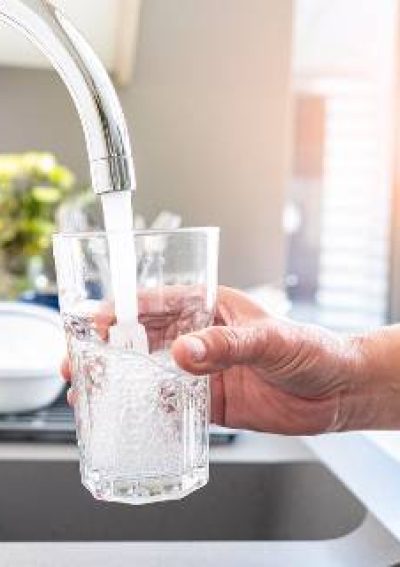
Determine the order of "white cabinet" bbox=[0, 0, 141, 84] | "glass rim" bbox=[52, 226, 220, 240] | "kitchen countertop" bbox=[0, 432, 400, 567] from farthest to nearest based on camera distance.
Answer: "white cabinet" bbox=[0, 0, 141, 84] → "kitchen countertop" bbox=[0, 432, 400, 567] → "glass rim" bbox=[52, 226, 220, 240]

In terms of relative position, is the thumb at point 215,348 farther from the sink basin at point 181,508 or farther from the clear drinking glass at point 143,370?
the sink basin at point 181,508

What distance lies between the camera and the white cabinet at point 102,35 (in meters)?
1.48

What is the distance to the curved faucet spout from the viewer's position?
1.69ft

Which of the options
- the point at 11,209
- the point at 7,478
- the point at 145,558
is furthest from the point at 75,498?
the point at 11,209

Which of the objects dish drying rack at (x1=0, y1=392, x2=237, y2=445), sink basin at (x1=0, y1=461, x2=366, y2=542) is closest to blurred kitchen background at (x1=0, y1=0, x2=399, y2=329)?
dish drying rack at (x1=0, y1=392, x2=237, y2=445)

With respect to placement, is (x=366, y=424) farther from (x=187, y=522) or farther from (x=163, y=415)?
(x=163, y=415)

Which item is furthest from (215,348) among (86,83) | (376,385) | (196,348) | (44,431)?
(44,431)

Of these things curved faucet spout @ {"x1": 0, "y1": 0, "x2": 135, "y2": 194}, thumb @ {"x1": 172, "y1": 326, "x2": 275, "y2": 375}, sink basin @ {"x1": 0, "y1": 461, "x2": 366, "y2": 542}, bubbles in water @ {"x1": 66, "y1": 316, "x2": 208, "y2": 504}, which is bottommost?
sink basin @ {"x1": 0, "y1": 461, "x2": 366, "y2": 542}

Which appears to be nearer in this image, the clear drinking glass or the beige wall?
the clear drinking glass

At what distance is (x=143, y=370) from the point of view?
510 millimetres

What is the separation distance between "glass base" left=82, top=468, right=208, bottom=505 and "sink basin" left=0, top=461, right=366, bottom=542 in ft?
0.99

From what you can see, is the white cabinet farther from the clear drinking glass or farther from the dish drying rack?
the clear drinking glass

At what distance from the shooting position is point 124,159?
0.52 metres

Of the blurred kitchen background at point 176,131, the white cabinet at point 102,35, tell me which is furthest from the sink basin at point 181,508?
the white cabinet at point 102,35
